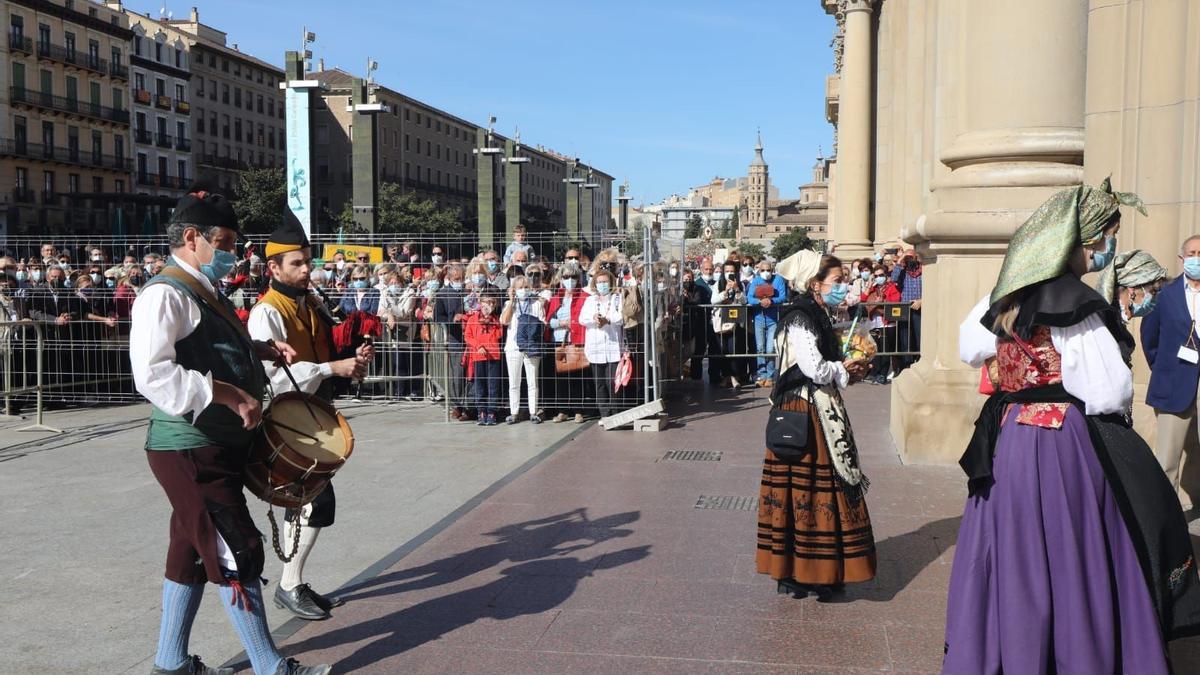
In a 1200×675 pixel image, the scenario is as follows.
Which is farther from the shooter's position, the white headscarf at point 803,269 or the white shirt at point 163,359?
the white headscarf at point 803,269

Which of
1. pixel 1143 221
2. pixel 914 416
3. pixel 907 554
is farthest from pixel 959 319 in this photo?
pixel 907 554

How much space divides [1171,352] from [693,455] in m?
4.04

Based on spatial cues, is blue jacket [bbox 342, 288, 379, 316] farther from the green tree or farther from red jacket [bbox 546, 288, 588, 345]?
the green tree

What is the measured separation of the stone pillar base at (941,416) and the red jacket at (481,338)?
490 cm

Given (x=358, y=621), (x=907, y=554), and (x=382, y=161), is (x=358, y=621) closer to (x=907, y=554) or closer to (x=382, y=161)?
(x=907, y=554)

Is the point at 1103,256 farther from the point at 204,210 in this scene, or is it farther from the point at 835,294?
the point at 204,210

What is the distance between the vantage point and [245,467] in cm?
433

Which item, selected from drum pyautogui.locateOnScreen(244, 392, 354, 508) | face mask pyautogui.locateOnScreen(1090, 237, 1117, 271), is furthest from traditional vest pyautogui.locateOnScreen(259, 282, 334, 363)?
face mask pyautogui.locateOnScreen(1090, 237, 1117, 271)

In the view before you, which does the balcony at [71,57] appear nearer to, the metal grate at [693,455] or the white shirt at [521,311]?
the white shirt at [521,311]

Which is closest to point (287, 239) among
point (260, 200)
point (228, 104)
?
point (260, 200)

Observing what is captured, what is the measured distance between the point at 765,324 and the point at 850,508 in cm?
976

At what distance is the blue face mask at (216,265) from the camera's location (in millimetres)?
4266

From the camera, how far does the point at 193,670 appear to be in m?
4.35

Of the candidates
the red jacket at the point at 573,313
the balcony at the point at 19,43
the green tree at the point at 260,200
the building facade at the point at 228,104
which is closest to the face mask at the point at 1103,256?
the red jacket at the point at 573,313
